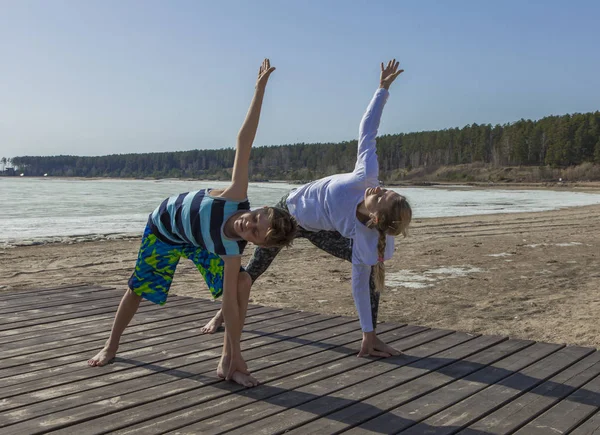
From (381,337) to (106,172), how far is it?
191m

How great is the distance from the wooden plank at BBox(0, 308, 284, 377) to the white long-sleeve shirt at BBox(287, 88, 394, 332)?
1.42 meters

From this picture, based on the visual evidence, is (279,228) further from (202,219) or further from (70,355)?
(70,355)

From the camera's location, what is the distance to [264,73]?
155 inches

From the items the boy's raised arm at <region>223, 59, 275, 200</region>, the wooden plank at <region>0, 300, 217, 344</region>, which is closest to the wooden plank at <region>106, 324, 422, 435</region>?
the boy's raised arm at <region>223, 59, 275, 200</region>

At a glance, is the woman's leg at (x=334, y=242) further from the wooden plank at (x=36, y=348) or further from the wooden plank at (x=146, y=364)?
the wooden plank at (x=36, y=348)

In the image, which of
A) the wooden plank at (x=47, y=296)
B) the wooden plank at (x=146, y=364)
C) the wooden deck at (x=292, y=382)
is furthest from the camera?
the wooden plank at (x=47, y=296)

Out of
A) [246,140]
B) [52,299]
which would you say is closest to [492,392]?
[246,140]

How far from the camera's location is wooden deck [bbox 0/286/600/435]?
3.09 metres

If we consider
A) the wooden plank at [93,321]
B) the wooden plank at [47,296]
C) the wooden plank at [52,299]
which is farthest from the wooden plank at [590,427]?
the wooden plank at [47,296]

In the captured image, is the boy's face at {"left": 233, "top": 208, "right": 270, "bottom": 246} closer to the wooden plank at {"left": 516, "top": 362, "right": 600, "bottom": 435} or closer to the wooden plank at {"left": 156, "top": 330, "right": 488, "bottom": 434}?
the wooden plank at {"left": 156, "top": 330, "right": 488, "bottom": 434}

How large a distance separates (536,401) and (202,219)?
2148mm

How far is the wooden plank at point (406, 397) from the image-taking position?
3.08 m

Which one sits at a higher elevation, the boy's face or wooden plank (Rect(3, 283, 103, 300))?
the boy's face

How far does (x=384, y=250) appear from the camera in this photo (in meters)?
4.09
